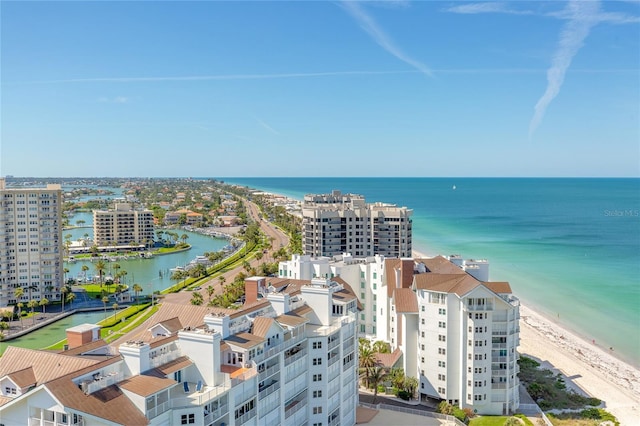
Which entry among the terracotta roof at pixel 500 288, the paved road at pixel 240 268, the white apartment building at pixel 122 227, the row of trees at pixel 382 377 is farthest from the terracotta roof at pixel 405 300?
the white apartment building at pixel 122 227

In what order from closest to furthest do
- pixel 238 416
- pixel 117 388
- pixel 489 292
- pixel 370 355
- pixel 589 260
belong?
pixel 117 388, pixel 238 416, pixel 489 292, pixel 370 355, pixel 589 260

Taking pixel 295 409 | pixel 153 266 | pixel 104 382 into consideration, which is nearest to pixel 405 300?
pixel 295 409

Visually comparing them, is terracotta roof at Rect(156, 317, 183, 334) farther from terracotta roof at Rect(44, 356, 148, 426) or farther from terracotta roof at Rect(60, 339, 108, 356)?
terracotta roof at Rect(44, 356, 148, 426)

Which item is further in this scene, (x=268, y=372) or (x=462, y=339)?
(x=462, y=339)

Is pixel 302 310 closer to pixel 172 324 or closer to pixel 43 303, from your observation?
pixel 172 324

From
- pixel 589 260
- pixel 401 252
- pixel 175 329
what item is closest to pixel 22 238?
pixel 401 252

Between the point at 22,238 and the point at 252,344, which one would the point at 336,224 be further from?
the point at 252,344

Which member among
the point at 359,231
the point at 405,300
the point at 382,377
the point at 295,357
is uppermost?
the point at 359,231
